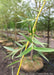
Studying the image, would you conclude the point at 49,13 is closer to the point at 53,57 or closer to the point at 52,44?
the point at 52,44

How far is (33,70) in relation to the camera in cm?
76

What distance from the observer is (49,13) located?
3.28ft

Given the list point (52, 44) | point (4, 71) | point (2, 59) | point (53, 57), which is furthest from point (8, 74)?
point (52, 44)

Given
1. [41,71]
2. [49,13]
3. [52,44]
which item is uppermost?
[49,13]

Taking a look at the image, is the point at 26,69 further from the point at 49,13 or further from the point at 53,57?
the point at 49,13

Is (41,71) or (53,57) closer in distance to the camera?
(41,71)

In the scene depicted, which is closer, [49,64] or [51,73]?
[51,73]

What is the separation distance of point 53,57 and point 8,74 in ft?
2.09

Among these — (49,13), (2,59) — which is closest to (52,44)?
(49,13)

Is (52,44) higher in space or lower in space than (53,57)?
higher

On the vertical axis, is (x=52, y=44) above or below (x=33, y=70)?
above

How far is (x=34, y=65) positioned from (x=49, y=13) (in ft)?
2.30

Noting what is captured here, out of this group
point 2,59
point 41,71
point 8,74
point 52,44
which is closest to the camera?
point 8,74

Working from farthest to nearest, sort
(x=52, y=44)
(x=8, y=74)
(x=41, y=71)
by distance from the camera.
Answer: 1. (x=52, y=44)
2. (x=41, y=71)
3. (x=8, y=74)
